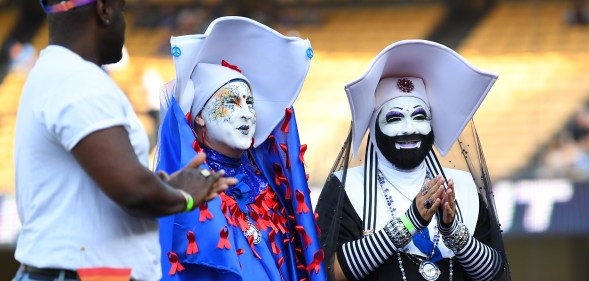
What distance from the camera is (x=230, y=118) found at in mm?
4457

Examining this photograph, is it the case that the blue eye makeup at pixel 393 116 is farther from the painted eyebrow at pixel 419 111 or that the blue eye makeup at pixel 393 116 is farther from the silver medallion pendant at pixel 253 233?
the silver medallion pendant at pixel 253 233

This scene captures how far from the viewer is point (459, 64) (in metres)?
4.92

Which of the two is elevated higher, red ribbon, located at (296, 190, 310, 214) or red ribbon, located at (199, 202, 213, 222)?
red ribbon, located at (296, 190, 310, 214)

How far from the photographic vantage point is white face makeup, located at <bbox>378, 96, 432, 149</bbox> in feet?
15.7

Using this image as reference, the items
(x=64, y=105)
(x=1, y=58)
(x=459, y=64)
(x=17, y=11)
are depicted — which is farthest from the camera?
(x=17, y=11)

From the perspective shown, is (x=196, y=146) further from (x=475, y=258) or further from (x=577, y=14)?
(x=577, y=14)

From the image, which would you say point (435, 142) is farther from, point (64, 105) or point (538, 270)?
point (538, 270)

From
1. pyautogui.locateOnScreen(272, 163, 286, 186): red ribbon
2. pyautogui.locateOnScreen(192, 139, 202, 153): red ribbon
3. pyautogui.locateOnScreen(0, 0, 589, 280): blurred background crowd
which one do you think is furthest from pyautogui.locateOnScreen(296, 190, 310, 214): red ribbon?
pyautogui.locateOnScreen(0, 0, 589, 280): blurred background crowd

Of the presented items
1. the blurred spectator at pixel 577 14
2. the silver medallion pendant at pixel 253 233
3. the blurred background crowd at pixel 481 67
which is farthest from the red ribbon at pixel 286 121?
the blurred spectator at pixel 577 14

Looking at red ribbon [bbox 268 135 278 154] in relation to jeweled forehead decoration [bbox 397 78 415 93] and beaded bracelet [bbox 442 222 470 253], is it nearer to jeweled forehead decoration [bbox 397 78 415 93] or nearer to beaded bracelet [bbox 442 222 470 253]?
jeweled forehead decoration [bbox 397 78 415 93]

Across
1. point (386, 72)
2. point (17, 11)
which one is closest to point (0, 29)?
point (17, 11)

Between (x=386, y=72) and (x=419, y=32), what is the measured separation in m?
11.1

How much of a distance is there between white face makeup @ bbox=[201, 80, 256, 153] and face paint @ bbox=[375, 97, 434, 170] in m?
0.58

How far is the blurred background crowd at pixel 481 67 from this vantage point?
10.3 meters
